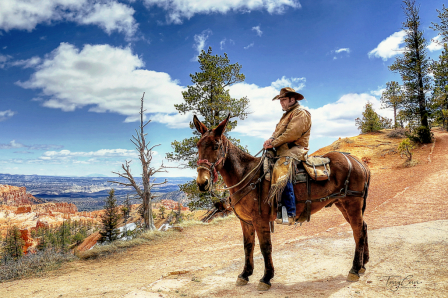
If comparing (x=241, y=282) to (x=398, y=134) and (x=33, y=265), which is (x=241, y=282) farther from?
(x=398, y=134)

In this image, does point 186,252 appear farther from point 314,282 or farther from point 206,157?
point 206,157

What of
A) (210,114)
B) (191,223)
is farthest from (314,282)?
(210,114)

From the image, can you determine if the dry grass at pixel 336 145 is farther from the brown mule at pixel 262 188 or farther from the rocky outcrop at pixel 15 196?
the rocky outcrop at pixel 15 196

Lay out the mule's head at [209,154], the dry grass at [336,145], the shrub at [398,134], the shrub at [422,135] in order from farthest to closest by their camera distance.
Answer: the shrub at [398,134] → the dry grass at [336,145] → the shrub at [422,135] → the mule's head at [209,154]

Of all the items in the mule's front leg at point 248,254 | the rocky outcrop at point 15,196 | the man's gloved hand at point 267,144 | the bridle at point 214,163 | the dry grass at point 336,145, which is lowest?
the rocky outcrop at point 15,196

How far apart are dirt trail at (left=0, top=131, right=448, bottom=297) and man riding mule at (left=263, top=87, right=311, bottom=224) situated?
1648 mm

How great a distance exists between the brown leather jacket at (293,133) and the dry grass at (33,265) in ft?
30.6

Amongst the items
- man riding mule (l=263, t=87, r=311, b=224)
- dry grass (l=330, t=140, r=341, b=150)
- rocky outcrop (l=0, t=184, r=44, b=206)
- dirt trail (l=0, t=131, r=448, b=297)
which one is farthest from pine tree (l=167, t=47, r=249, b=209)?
rocky outcrop (l=0, t=184, r=44, b=206)

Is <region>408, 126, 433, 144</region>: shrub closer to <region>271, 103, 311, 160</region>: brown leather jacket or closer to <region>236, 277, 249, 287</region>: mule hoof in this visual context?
<region>271, 103, 311, 160</region>: brown leather jacket

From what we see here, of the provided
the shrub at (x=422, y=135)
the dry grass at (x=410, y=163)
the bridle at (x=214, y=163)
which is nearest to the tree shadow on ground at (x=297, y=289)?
the bridle at (x=214, y=163)

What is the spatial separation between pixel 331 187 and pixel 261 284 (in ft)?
7.29

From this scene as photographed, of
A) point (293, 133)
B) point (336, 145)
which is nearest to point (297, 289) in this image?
point (293, 133)

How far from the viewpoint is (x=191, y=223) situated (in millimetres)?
13500

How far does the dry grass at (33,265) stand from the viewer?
8023 mm
